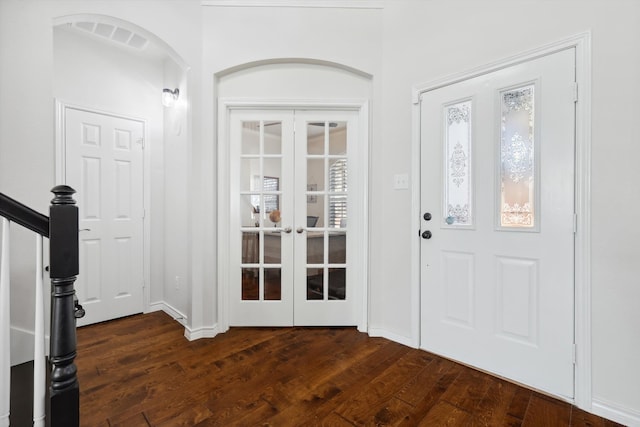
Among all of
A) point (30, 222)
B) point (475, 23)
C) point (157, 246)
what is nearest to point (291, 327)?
point (157, 246)

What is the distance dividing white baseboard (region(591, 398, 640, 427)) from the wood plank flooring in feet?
0.22

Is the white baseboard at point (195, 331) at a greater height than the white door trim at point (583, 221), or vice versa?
the white door trim at point (583, 221)

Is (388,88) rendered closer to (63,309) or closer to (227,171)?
(227,171)

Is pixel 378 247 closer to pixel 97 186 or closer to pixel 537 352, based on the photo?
pixel 537 352

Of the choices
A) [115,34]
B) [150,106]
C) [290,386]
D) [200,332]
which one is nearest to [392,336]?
[290,386]

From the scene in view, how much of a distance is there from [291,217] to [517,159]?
1.82m

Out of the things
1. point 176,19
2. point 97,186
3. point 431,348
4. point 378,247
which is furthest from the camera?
point 97,186

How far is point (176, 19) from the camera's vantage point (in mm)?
2465

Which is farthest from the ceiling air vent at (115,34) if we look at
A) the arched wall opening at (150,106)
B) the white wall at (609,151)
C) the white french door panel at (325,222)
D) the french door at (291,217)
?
the white wall at (609,151)

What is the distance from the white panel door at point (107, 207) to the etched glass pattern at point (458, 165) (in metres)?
3.06

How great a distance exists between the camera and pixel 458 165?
2.18m

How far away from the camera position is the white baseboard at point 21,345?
1646 mm

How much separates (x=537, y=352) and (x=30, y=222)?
2.69 meters

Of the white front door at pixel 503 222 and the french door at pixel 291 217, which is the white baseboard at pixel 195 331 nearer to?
the french door at pixel 291 217
